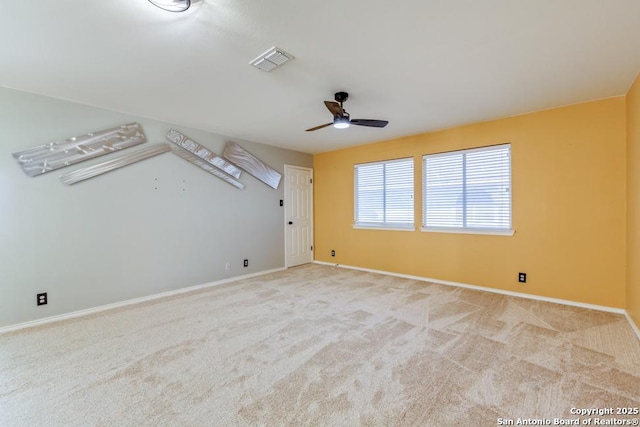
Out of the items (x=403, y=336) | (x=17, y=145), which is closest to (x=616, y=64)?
(x=403, y=336)

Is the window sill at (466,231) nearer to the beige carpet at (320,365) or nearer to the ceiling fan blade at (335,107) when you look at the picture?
the beige carpet at (320,365)

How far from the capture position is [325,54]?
2.20m

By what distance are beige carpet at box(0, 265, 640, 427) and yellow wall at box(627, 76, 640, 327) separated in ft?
1.06

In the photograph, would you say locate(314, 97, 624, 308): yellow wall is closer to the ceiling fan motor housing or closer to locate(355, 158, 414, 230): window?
locate(355, 158, 414, 230): window

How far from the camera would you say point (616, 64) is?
7.79ft

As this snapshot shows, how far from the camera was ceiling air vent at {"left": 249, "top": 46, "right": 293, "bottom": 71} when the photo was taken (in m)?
2.15

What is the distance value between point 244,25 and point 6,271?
346 centimetres

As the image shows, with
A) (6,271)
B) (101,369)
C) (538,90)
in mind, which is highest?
(538,90)

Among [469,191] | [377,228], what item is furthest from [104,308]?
[469,191]

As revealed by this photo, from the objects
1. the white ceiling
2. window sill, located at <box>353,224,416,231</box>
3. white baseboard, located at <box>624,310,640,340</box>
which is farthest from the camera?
window sill, located at <box>353,224,416,231</box>

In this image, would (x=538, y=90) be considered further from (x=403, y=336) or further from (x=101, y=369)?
(x=101, y=369)

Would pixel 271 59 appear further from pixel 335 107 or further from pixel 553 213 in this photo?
pixel 553 213

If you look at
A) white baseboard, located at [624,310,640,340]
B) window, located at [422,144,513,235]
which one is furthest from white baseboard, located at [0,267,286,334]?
white baseboard, located at [624,310,640,340]

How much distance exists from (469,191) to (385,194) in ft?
4.69
